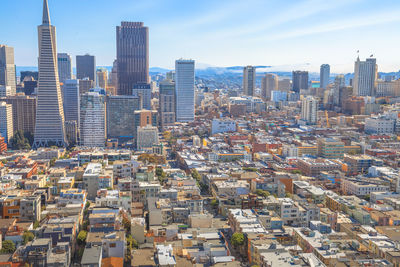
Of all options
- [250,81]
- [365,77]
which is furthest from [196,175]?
[250,81]

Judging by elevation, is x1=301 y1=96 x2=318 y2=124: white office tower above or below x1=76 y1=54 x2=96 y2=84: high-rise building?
below

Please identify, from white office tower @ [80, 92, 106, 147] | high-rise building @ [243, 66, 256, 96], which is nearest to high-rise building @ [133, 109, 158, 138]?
white office tower @ [80, 92, 106, 147]

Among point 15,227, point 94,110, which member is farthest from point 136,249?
point 94,110

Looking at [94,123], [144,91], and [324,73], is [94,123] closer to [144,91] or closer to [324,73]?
[144,91]

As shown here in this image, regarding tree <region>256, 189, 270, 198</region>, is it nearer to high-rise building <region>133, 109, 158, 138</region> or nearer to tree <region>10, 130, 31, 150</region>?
high-rise building <region>133, 109, 158, 138</region>

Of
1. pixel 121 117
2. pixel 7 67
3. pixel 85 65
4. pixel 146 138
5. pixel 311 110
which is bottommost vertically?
pixel 146 138

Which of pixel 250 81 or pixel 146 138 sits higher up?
pixel 250 81
